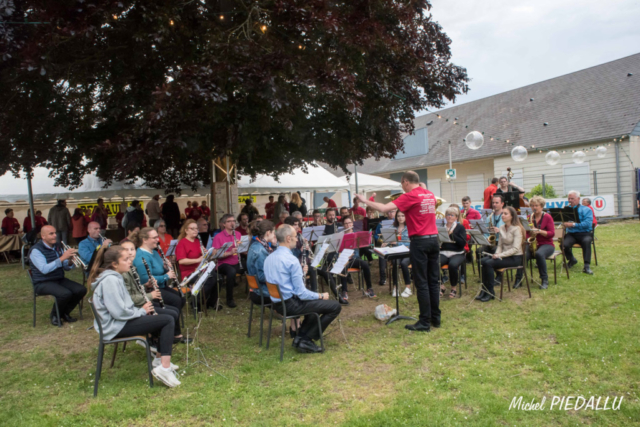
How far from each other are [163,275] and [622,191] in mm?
19286

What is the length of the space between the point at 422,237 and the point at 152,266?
3.45 m

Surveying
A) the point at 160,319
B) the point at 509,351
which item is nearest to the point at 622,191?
the point at 509,351

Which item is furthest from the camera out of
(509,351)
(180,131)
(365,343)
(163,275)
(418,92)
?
(418,92)

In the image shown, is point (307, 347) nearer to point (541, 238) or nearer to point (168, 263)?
point (168, 263)

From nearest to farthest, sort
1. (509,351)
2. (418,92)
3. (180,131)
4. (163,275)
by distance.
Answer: (509,351), (163,275), (180,131), (418,92)

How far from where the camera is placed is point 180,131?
6492mm

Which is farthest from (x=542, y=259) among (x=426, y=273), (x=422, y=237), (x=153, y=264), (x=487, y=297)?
(x=153, y=264)

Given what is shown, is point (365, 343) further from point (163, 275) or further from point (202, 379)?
point (163, 275)

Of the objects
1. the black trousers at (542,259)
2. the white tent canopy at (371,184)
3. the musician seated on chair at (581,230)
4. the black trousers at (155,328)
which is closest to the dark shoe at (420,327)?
the black trousers at (542,259)

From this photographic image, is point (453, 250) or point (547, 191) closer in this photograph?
point (453, 250)

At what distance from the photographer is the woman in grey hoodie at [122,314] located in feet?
13.6

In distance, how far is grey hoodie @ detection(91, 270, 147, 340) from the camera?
4.14 meters

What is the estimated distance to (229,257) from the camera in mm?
7883

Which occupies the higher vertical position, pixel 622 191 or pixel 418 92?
pixel 418 92
